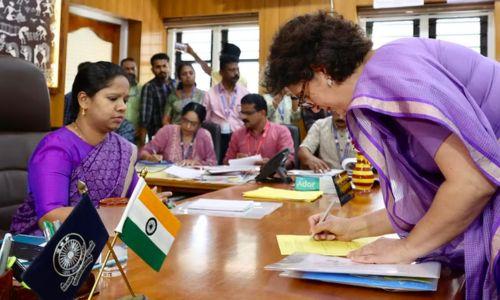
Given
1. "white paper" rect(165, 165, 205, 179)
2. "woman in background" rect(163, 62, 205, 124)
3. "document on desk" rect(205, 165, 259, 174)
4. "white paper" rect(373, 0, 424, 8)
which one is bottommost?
"white paper" rect(165, 165, 205, 179)

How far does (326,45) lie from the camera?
3.66ft

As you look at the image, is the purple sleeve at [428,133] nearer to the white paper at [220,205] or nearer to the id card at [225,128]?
the white paper at [220,205]

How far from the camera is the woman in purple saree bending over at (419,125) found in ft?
2.91

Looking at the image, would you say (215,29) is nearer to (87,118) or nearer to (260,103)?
(260,103)

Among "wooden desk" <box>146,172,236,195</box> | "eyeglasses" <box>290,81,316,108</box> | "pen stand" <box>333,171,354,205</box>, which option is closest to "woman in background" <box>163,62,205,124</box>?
"wooden desk" <box>146,172,236,195</box>

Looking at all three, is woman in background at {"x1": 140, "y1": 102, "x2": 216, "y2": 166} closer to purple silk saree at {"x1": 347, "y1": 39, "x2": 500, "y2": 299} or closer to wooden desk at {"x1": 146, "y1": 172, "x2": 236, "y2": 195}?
wooden desk at {"x1": 146, "y1": 172, "x2": 236, "y2": 195}

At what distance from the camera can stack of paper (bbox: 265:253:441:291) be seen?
2.89 ft

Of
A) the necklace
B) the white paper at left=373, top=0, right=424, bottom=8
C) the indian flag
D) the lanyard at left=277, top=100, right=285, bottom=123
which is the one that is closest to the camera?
the indian flag

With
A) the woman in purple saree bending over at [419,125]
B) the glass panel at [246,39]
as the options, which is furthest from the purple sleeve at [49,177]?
the glass panel at [246,39]

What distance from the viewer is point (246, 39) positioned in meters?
7.21

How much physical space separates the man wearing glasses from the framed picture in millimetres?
2462

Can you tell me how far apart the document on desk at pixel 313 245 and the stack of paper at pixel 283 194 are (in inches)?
26.3

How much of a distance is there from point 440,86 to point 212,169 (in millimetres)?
2074

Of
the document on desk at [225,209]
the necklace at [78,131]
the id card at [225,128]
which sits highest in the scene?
the id card at [225,128]
